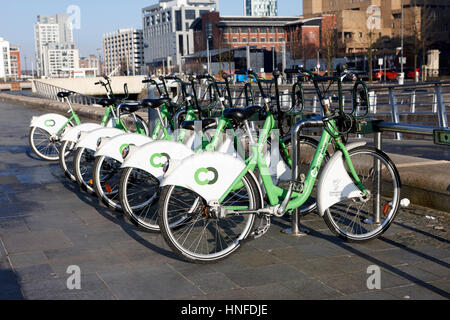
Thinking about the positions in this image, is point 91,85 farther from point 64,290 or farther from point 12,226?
point 64,290

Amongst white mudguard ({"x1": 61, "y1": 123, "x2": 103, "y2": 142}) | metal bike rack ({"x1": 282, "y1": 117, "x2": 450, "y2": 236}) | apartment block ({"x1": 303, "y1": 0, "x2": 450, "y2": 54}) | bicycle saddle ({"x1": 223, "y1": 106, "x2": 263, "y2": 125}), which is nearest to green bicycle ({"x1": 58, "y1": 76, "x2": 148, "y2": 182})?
white mudguard ({"x1": 61, "y1": 123, "x2": 103, "y2": 142})

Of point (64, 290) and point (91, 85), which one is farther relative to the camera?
point (91, 85)

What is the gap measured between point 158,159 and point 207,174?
0.90 meters

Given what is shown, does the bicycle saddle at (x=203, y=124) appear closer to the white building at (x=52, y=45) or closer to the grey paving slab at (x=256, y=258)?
the grey paving slab at (x=256, y=258)

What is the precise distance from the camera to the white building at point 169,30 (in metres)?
150

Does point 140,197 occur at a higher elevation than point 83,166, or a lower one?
lower

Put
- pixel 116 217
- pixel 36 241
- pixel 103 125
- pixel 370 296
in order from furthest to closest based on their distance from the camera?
pixel 103 125 → pixel 116 217 → pixel 36 241 → pixel 370 296

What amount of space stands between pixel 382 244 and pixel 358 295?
1.17 m

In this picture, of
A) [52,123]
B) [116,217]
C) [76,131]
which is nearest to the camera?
[116,217]

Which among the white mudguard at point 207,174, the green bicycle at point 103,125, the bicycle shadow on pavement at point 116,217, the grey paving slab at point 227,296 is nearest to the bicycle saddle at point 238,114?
the white mudguard at point 207,174

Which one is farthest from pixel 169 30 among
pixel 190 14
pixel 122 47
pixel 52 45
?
pixel 52 45

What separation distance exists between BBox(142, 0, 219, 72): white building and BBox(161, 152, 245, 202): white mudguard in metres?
140

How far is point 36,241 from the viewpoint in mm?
4734

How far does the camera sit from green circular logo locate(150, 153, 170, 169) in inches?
189
